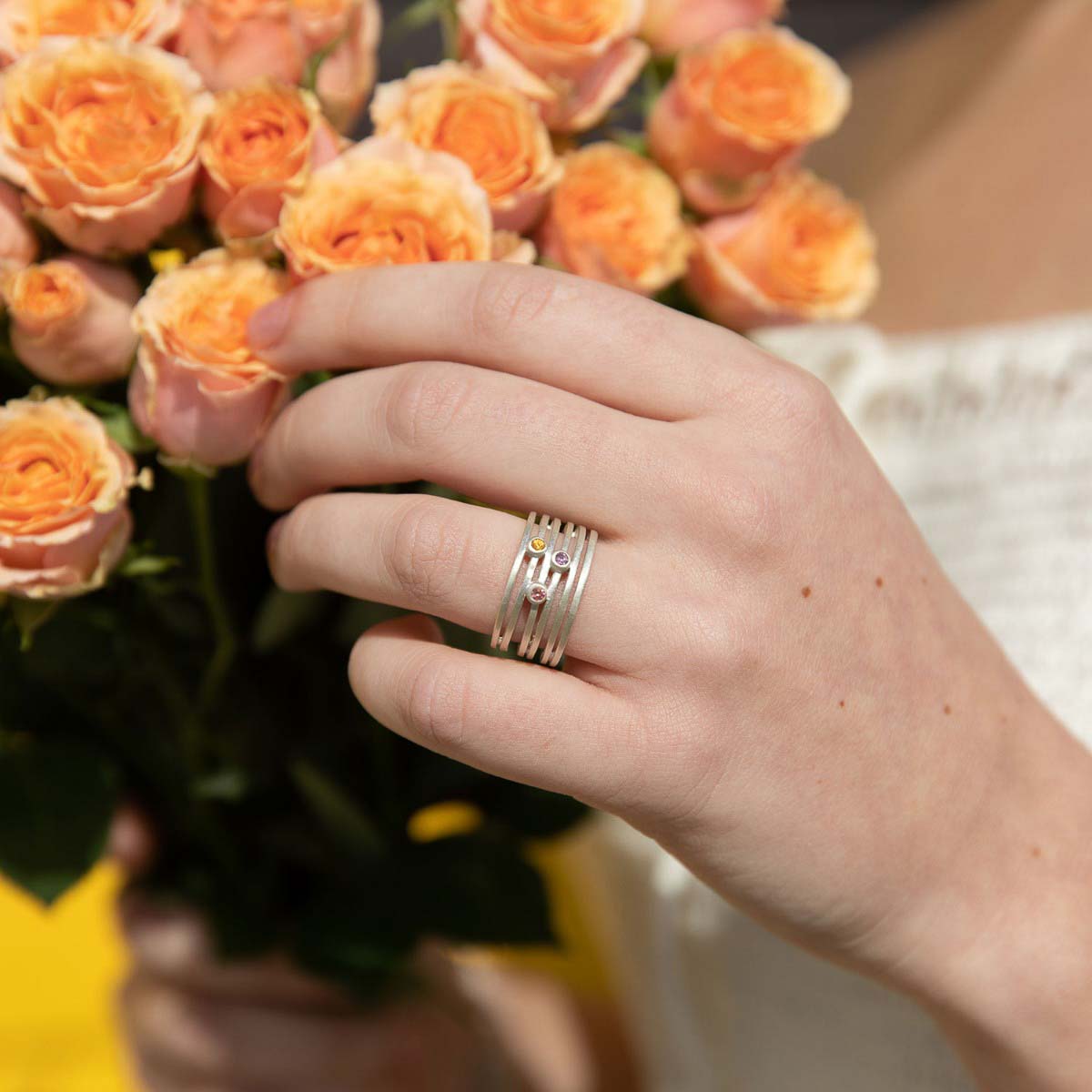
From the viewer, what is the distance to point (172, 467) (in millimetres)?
406

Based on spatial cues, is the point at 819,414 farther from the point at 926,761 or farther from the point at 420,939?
the point at 420,939

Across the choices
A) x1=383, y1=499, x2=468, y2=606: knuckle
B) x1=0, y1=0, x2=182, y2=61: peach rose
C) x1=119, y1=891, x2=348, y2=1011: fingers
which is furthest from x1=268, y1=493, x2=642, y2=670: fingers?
x1=119, y1=891, x2=348, y2=1011: fingers

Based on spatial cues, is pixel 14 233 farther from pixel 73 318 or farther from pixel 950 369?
pixel 950 369

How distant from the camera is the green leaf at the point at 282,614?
0.48m

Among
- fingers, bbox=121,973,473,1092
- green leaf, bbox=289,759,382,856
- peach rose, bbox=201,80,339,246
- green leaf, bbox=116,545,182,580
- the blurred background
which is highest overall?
peach rose, bbox=201,80,339,246

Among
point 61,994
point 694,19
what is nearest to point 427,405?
point 694,19

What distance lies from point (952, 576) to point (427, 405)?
464 millimetres

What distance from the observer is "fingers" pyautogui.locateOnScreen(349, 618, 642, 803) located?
1.20 ft

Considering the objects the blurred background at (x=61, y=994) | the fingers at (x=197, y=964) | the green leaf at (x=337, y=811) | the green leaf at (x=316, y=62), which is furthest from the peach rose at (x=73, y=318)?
the blurred background at (x=61, y=994)

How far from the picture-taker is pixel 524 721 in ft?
1.20

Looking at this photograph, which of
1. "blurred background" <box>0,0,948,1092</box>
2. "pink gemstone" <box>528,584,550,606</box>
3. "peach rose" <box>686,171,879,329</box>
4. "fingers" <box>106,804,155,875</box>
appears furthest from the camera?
"blurred background" <box>0,0,948,1092</box>

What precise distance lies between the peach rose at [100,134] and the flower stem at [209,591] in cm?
10

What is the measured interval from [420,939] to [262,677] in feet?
0.57

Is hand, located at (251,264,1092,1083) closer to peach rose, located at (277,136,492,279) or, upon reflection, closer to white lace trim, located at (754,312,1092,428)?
peach rose, located at (277,136,492,279)
